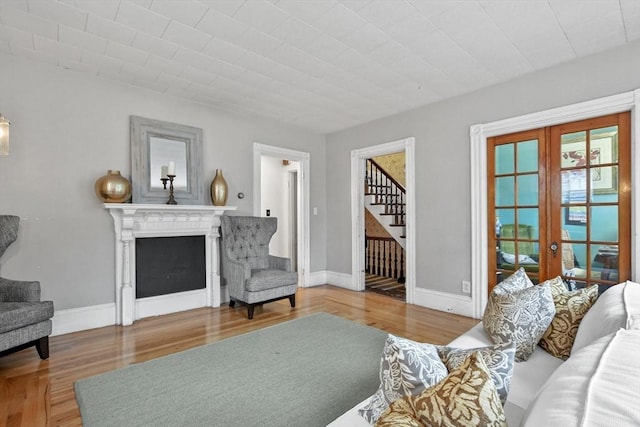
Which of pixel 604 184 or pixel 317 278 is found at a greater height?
pixel 604 184

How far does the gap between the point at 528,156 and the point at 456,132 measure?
2.74ft

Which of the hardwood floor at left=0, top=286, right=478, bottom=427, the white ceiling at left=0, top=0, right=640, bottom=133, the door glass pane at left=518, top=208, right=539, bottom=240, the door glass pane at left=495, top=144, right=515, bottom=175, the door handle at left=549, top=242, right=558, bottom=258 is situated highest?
the white ceiling at left=0, top=0, right=640, bottom=133

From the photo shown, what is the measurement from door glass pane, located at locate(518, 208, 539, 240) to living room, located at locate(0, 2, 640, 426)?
518mm

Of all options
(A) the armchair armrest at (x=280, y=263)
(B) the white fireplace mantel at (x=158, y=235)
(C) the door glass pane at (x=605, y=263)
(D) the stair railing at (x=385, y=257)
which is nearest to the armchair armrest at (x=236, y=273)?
(B) the white fireplace mantel at (x=158, y=235)

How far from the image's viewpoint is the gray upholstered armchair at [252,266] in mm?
3771

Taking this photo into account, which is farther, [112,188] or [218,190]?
[218,190]

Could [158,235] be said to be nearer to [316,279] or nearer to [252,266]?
[252,266]

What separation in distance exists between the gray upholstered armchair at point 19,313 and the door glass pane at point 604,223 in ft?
16.0

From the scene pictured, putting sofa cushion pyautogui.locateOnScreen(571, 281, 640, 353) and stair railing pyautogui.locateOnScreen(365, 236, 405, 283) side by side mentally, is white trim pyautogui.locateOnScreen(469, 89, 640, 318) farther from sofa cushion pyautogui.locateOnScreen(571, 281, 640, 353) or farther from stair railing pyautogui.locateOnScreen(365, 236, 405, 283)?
stair railing pyautogui.locateOnScreen(365, 236, 405, 283)

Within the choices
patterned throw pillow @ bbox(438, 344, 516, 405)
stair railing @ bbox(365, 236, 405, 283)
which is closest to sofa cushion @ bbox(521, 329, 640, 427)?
patterned throw pillow @ bbox(438, 344, 516, 405)

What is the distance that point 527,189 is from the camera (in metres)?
3.47

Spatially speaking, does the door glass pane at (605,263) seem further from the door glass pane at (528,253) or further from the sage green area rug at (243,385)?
the sage green area rug at (243,385)

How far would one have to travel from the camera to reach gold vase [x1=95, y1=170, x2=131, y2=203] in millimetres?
3344

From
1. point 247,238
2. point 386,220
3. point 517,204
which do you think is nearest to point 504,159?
point 517,204
